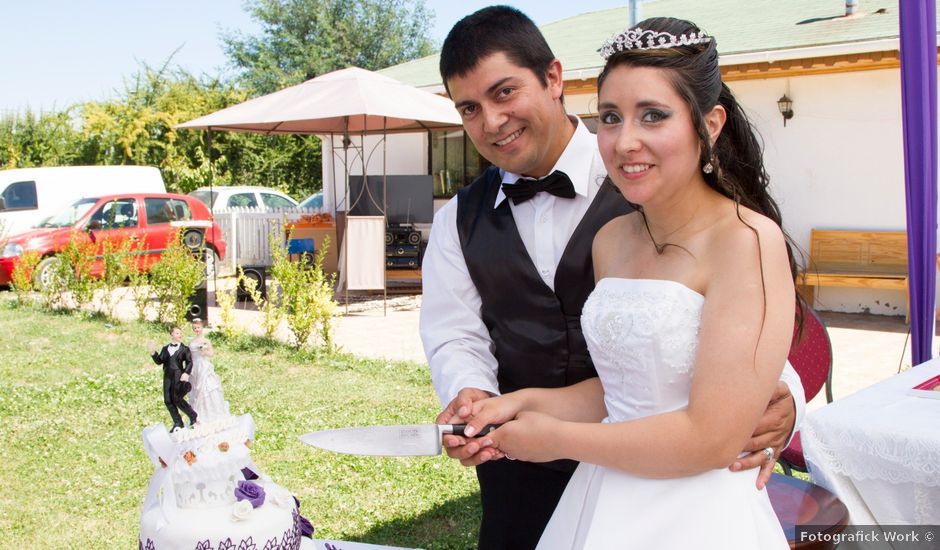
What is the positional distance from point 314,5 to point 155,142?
1653cm

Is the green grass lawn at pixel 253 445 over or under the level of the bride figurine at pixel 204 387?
under

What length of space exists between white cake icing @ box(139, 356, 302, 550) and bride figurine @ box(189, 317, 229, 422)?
0.02 m

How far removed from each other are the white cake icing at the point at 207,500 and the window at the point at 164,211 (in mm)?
12802

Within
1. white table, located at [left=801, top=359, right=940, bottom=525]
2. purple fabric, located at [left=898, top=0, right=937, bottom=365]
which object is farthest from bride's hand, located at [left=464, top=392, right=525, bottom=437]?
purple fabric, located at [left=898, top=0, right=937, bottom=365]

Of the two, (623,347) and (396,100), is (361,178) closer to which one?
(396,100)

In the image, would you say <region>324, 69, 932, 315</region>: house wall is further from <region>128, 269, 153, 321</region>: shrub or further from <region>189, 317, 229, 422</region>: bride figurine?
<region>189, 317, 229, 422</region>: bride figurine

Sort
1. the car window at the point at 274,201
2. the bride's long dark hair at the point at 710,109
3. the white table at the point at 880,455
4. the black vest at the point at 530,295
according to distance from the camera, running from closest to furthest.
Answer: the bride's long dark hair at the point at 710,109 → the black vest at the point at 530,295 → the white table at the point at 880,455 → the car window at the point at 274,201

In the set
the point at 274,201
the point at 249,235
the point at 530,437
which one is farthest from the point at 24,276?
the point at 530,437

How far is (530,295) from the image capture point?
91.2 inches

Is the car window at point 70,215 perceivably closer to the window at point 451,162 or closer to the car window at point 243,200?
the car window at point 243,200

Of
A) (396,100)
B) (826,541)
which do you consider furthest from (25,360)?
(826,541)

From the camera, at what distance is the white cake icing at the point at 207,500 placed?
2023mm

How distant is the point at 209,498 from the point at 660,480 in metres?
1.12

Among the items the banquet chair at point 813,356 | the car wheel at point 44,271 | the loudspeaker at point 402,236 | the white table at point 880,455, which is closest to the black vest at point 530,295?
the white table at point 880,455
